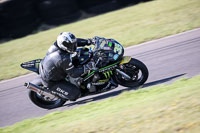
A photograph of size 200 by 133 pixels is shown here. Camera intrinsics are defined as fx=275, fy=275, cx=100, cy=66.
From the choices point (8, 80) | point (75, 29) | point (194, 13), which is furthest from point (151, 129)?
point (75, 29)

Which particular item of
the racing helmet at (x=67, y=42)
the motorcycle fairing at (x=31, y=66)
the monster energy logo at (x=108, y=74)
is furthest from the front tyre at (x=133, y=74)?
the motorcycle fairing at (x=31, y=66)

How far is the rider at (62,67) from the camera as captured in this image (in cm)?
561

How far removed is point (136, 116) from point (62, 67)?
227 cm

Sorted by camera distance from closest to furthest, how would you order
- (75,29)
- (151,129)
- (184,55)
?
(151,129)
(184,55)
(75,29)

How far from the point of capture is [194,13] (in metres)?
10.9

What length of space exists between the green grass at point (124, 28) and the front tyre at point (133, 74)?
350 centimetres

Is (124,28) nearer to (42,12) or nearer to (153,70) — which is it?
(42,12)

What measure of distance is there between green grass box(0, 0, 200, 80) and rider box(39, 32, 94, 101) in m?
3.45

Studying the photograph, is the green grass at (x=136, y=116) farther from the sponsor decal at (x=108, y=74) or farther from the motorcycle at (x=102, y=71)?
Answer: the sponsor decal at (x=108, y=74)

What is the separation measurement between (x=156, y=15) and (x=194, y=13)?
5.59 feet

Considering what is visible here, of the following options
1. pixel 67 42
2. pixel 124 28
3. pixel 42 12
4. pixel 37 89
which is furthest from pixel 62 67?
pixel 42 12

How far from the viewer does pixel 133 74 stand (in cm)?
611

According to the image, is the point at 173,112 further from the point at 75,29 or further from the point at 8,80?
the point at 75,29

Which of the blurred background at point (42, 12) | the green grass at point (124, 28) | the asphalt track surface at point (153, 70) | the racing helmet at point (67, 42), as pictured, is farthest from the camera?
the blurred background at point (42, 12)
